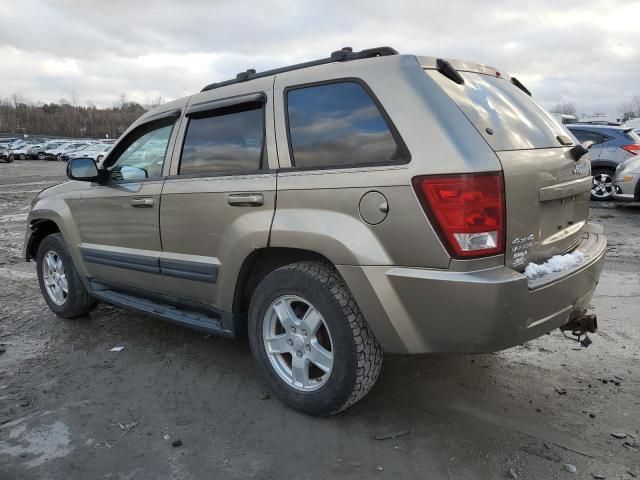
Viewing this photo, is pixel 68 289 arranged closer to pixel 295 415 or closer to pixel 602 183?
pixel 295 415

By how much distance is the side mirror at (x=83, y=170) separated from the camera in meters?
4.11

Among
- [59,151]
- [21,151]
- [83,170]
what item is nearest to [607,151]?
[83,170]

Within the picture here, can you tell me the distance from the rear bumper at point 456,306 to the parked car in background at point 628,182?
8865mm

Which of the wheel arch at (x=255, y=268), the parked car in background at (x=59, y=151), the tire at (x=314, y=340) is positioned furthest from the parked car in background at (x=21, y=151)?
the tire at (x=314, y=340)

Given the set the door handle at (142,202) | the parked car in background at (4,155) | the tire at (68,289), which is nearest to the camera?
the door handle at (142,202)

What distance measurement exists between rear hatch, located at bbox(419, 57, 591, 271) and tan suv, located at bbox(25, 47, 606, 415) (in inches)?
0.5

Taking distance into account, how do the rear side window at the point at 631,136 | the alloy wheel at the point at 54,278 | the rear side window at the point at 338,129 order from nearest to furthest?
1. the rear side window at the point at 338,129
2. the alloy wheel at the point at 54,278
3. the rear side window at the point at 631,136

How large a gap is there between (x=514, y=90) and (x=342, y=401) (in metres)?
2.13

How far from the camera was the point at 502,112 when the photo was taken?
288 cm

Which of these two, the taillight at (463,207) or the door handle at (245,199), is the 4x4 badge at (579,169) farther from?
the door handle at (245,199)

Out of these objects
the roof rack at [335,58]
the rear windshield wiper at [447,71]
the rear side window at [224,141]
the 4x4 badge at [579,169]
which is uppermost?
the roof rack at [335,58]

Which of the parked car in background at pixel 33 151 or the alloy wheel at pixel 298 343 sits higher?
the parked car in background at pixel 33 151

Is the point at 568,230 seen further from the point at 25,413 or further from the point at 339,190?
the point at 25,413

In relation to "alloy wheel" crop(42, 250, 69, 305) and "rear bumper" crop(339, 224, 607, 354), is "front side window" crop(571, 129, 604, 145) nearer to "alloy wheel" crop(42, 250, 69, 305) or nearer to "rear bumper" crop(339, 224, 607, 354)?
"rear bumper" crop(339, 224, 607, 354)
